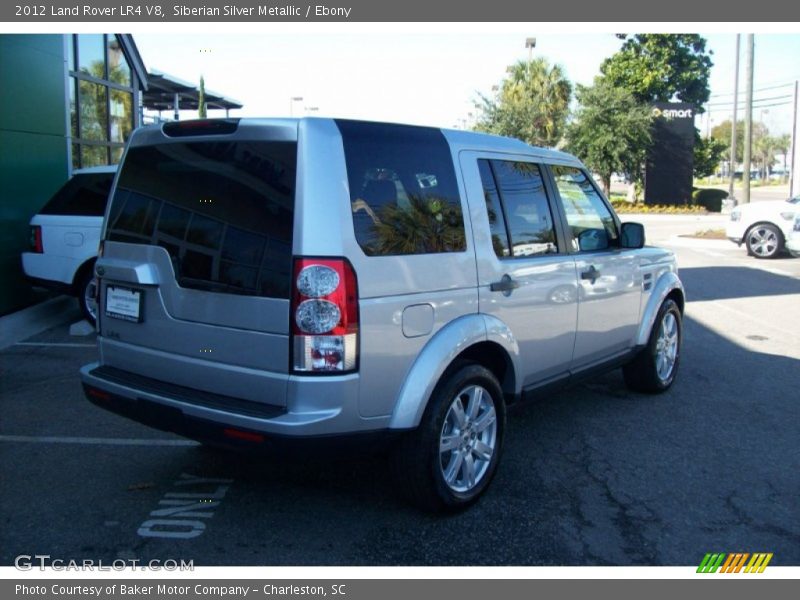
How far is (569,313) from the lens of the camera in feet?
16.7

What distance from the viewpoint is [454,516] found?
4.12 meters

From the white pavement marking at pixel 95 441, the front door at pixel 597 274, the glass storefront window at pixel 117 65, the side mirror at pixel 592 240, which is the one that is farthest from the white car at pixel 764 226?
the white pavement marking at pixel 95 441

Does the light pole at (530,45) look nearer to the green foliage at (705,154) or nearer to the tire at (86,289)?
the green foliage at (705,154)

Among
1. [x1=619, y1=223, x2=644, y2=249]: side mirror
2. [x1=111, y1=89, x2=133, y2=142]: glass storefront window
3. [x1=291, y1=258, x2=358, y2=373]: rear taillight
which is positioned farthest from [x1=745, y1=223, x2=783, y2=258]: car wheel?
[x1=291, y1=258, x2=358, y2=373]: rear taillight

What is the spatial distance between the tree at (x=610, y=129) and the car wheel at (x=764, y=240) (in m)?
19.5

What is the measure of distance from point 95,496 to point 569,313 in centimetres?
311

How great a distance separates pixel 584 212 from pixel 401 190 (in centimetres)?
213

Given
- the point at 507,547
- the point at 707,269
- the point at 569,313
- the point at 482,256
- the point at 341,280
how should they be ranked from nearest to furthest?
the point at 341,280
the point at 507,547
the point at 482,256
the point at 569,313
the point at 707,269

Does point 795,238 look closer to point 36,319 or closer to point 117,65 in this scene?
point 117,65

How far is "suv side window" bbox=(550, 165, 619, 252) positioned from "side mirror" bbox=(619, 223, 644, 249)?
0.08 m

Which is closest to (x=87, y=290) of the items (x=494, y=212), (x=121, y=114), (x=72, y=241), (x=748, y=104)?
(x=72, y=241)

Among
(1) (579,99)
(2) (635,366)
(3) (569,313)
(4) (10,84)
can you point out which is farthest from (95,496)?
(1) (579,99)

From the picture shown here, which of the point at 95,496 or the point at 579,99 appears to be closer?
the point at 95,496

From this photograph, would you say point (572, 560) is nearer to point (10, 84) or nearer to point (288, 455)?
point (288, 455)
